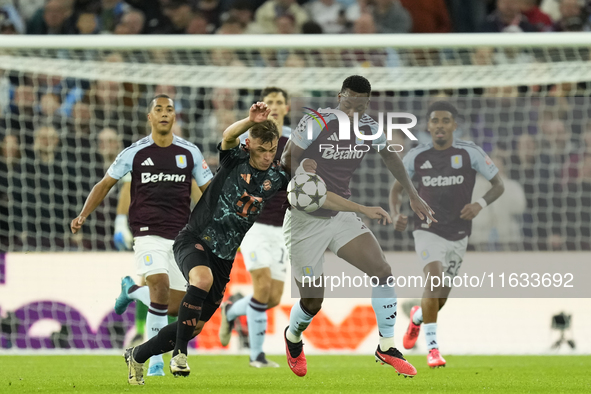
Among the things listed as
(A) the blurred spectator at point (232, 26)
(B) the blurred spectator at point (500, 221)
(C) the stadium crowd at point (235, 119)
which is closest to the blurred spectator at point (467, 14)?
(C) the stadium crowd at point (235, 119)

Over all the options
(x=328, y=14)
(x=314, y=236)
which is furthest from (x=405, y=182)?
(x=328, y=14)

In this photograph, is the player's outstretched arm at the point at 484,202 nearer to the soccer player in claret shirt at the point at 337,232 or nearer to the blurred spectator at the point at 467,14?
the soccer player in claret shirt at the point at 337,232

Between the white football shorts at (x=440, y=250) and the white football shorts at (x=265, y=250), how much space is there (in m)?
1.34

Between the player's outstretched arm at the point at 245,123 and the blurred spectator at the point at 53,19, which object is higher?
the blurred spectator at the point at 53,19

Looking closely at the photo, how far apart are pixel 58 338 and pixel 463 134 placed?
5.47 m

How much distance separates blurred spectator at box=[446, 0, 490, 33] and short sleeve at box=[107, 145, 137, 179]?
25.6ft

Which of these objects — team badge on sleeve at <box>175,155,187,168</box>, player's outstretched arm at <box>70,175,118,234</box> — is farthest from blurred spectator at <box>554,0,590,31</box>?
player's outstretched arm at <box>70,175,118,234</box>

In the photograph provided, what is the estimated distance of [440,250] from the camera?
8195 millimetres

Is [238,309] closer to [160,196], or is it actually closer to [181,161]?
[160,196]

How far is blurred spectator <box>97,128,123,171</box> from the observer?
428 inches

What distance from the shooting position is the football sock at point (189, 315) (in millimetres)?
6027

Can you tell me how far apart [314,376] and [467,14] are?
824cm

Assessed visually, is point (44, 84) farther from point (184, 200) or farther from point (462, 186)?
point (462, 186)

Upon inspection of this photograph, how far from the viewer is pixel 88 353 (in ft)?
33.6
